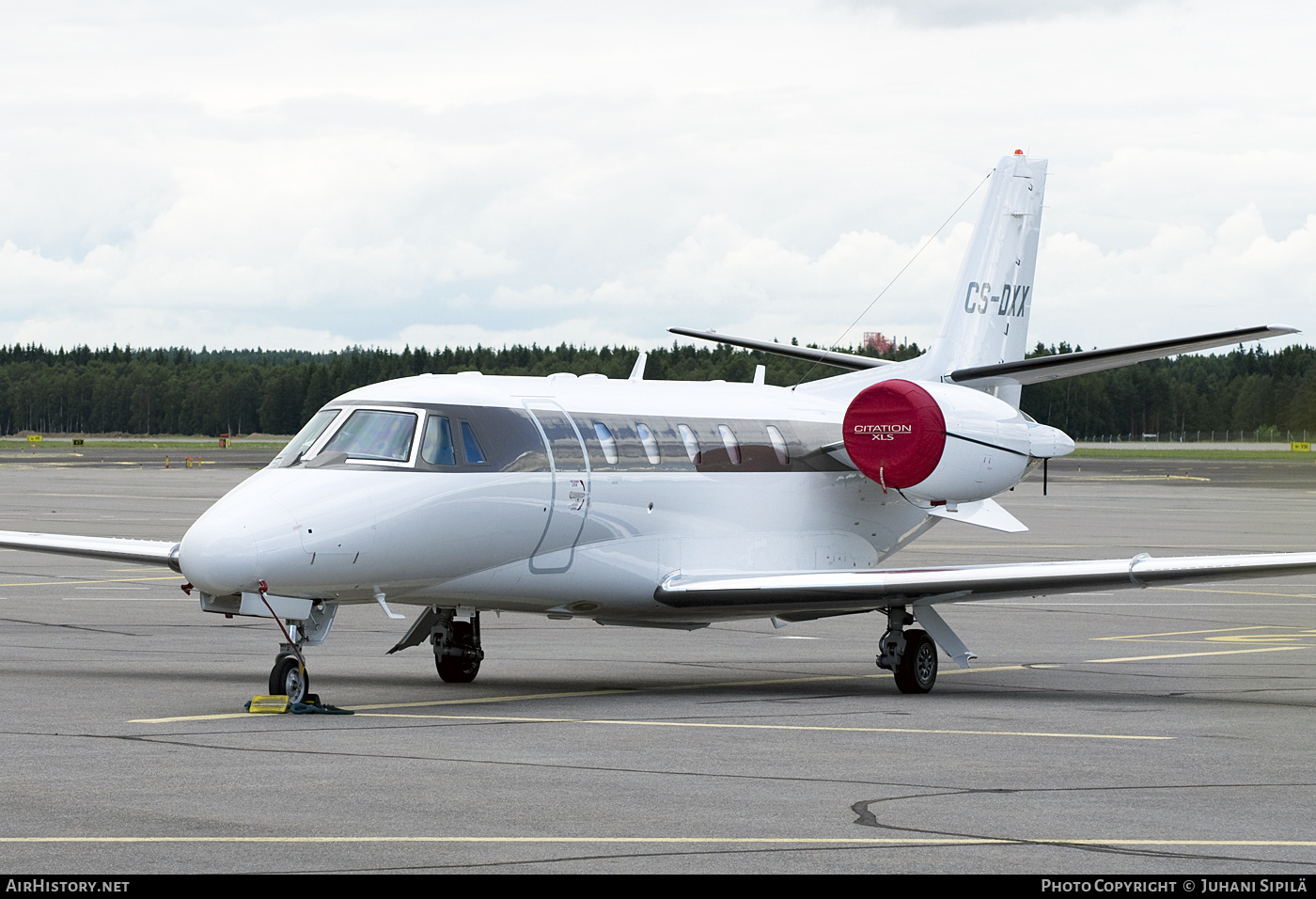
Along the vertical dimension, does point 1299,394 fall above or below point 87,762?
above

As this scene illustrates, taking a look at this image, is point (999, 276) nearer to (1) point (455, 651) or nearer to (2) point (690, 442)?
(2) point (690, 442)

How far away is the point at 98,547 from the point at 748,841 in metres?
11.9

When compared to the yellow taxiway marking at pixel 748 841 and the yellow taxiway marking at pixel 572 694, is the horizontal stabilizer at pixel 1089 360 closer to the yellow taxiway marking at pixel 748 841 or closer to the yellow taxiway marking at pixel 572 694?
the yellow taxiway marking at pixel 572 694

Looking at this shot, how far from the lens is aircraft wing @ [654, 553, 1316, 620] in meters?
17.3

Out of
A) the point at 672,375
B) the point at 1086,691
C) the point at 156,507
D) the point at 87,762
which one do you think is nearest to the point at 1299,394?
the point at 672,375

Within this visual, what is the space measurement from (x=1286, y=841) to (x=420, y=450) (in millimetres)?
9101

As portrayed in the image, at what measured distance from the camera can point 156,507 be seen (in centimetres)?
5450

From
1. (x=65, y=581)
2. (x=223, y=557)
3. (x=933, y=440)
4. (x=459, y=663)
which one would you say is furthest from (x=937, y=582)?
(x=65, y=581)

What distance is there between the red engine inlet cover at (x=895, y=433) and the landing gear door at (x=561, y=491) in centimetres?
420

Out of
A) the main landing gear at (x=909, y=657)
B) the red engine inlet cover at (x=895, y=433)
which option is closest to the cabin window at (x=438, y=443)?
the main landing gear at (x=909, y=657)

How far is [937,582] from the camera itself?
58.9 feet

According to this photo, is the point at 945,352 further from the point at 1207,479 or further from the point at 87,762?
the point at 1207,479

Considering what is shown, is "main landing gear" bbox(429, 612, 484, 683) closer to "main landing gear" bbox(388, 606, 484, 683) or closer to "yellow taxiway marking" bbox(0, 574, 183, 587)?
"main landing gear" bbox(388, 606, 484, 683)

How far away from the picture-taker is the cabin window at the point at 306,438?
16.4 metres
